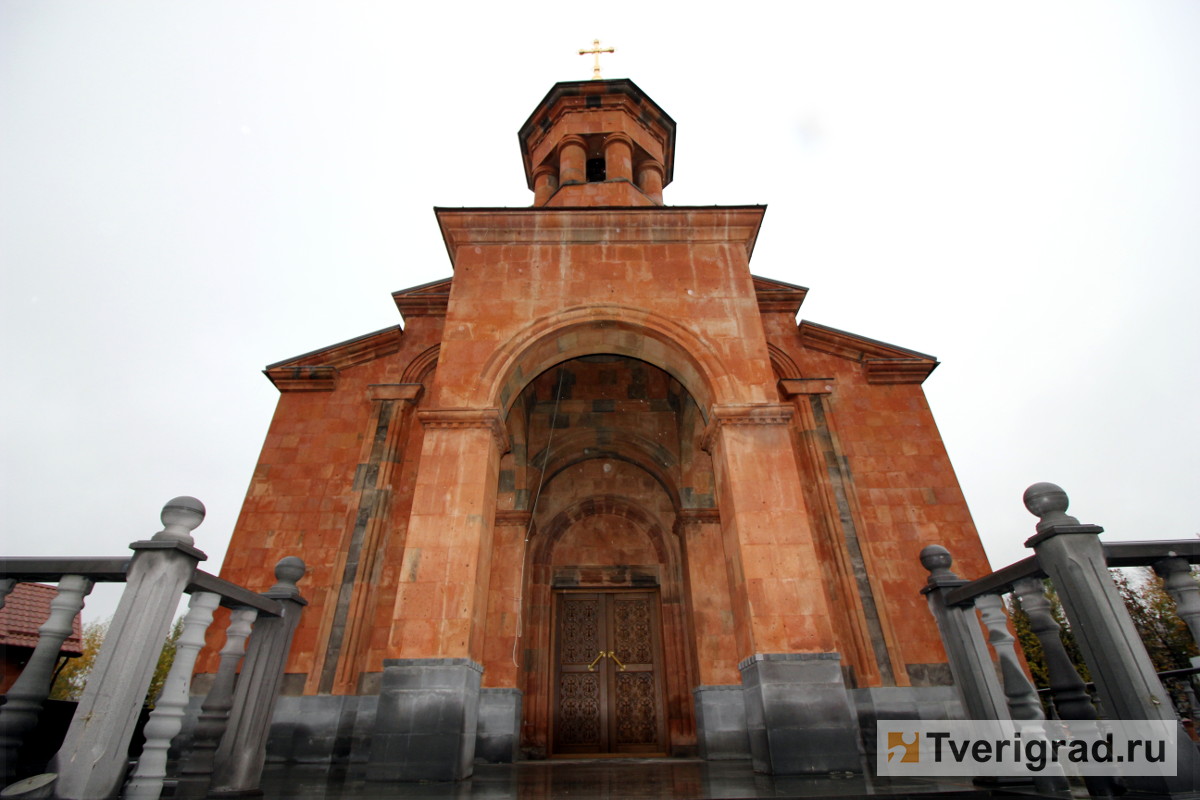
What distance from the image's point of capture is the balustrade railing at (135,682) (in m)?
3.03

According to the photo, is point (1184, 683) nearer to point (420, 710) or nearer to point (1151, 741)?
point (1151, 741)

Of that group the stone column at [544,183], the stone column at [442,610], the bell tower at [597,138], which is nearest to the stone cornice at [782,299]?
the bell tower at [597,138]

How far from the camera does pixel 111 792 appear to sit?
10.0ft

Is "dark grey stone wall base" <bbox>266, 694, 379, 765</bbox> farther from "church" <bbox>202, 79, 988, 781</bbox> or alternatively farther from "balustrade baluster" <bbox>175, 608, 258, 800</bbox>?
"balustrade baluster" <bbox>175, 608, 258, 800</bbox>

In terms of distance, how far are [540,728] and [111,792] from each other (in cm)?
724

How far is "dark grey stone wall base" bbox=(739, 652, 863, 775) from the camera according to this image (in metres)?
5.23

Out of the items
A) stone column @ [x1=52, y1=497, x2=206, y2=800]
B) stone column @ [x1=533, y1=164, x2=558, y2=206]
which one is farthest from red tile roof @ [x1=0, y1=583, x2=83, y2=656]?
stone column @ [x1=533, y1=164, x2=558, y2=206]

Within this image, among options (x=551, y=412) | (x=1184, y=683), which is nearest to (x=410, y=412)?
(x=551, y=412)

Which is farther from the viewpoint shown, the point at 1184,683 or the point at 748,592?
the point at 1184,683

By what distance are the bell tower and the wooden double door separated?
25.8 ft

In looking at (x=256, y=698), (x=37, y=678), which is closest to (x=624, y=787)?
(x=256, y=698)

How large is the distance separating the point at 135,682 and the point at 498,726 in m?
5.71

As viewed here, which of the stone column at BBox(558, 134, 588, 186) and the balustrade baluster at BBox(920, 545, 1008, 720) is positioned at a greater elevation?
the stone column at BBox(558, 134, 588, 186)

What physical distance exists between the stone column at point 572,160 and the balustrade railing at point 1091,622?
9893mm
